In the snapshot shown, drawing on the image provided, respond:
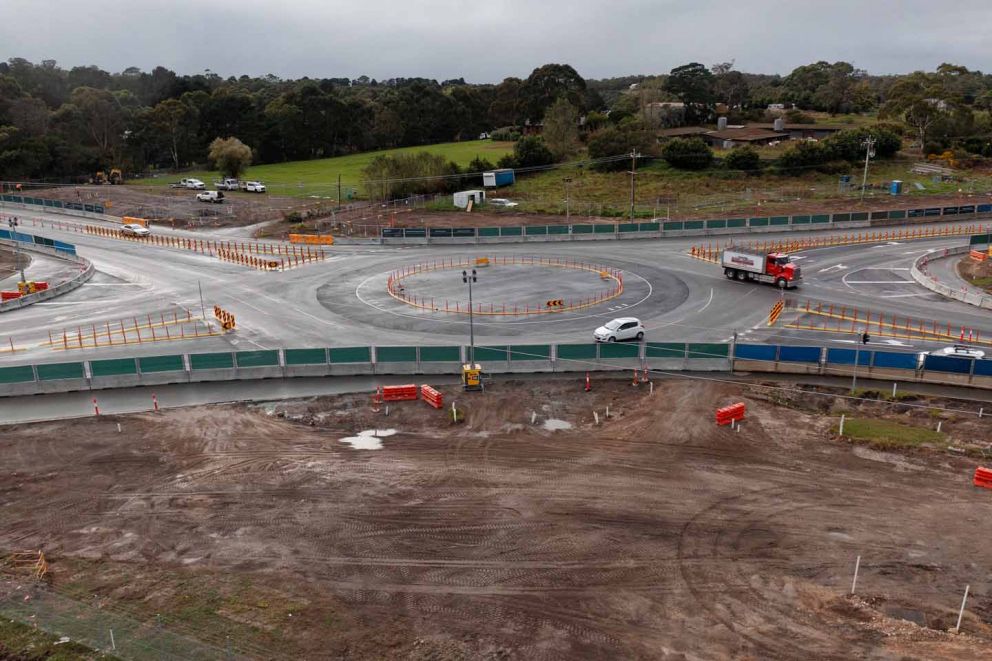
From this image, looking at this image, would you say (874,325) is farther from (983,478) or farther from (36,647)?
(36,647)

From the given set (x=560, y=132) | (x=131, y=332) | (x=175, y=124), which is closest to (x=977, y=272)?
(x=131, y=332)

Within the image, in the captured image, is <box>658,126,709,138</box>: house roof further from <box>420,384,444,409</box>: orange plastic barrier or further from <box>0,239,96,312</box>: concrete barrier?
<box>420,384,444,409</box>: orange plastic barrier

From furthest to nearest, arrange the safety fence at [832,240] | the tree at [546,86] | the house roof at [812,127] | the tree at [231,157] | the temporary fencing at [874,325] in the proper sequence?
the tree at [546,86], the house roof at [812,127], the tree at [231,157], the safety fence at [832,240], the temporary fencing at [874,325]

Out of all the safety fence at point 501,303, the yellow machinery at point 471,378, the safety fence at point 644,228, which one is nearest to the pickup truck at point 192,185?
the safety fence at point 644,228

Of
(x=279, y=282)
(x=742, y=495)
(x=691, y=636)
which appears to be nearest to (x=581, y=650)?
(x=691, y=636)

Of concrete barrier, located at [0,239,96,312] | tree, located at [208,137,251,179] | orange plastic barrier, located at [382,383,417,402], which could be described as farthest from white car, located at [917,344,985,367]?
tree, located at [208,137,251,179]

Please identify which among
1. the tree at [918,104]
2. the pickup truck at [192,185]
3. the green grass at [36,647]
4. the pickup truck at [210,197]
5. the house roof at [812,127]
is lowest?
the green grass at [36,647]

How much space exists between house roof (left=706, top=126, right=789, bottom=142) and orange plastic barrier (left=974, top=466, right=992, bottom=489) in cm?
11908

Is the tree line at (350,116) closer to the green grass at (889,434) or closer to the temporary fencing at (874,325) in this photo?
the temporary fencing at (874,325)

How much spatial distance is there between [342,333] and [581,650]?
1309 inches

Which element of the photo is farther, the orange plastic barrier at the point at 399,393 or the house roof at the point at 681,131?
the house roof at the point at 681,131

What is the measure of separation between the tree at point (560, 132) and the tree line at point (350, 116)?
25cm

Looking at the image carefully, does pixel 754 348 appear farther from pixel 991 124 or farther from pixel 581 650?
pixel 991 124

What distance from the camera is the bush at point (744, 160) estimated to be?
392ft
